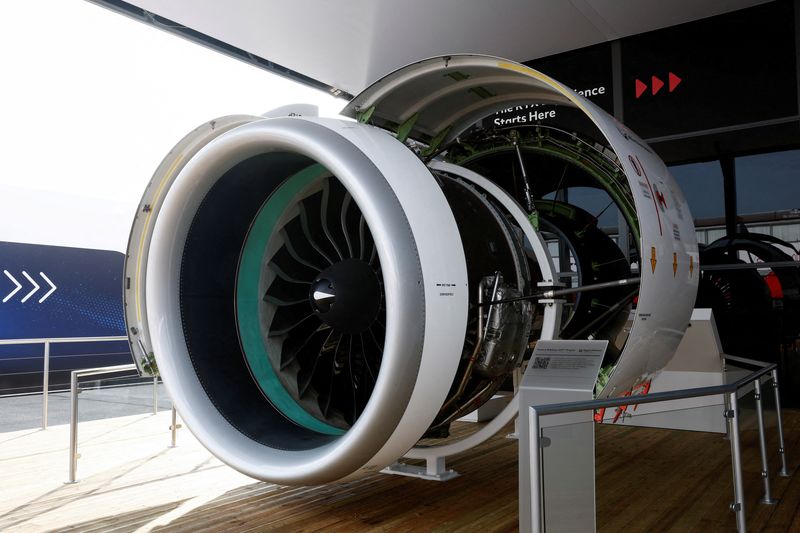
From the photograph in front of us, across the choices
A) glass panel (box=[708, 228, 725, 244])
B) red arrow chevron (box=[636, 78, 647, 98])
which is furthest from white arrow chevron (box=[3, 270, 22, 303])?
glass panel (box=[708, 228, 725, 244])

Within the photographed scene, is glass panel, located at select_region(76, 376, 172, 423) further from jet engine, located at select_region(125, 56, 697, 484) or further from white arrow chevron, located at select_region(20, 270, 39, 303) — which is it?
white arrow chevron, located at select_region(20, 270, 39, 303)

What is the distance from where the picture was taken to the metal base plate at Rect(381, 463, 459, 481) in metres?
3.60

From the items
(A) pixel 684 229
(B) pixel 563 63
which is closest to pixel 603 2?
(B) pixel 563 63

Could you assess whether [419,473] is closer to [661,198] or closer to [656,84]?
[661,198]

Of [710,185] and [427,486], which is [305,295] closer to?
[427,486]

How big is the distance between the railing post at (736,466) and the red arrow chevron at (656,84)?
3.66m

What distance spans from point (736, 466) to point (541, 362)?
0.96m

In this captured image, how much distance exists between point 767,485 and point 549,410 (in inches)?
77.5

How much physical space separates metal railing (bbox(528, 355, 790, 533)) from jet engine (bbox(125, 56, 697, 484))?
37cm

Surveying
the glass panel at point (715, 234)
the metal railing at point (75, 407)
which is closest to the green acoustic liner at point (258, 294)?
the metal railing at point (75, 407)

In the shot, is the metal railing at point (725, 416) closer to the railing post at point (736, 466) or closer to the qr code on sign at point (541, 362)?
the railing post at point (736, 466)

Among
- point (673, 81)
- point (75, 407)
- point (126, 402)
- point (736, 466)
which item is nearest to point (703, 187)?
point (673, 81)

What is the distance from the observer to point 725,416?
2.94m

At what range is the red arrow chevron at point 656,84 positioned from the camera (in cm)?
587
